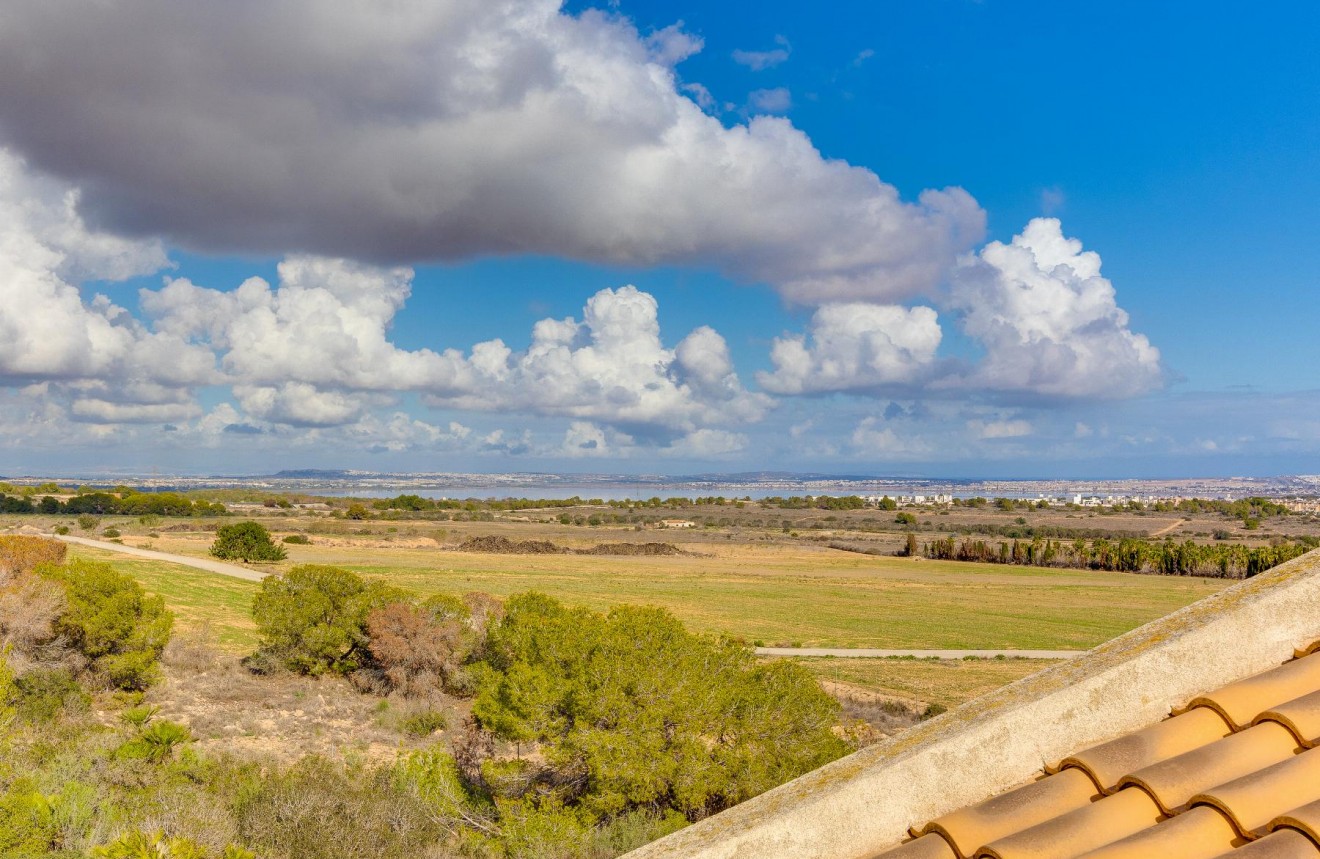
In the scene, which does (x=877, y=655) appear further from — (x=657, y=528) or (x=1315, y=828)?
(x=657, y=528)

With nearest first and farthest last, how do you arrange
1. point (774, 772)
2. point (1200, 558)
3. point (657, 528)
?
1. point (774, 772)
2. point (1200, 558)
3. point (657, 528)

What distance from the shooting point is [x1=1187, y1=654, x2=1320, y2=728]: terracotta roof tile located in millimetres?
3219

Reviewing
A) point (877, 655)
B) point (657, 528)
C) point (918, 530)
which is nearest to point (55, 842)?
point (877, 655)

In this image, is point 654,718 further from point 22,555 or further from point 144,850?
point 22,555

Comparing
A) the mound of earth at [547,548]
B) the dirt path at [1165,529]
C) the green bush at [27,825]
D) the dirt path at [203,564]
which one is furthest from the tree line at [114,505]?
the dirt path at [1165,529]

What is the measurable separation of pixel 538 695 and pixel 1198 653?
11987 mm

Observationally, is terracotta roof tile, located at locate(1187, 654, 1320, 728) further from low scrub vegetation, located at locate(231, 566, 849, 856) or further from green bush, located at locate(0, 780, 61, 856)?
green bush, located at locate(0, 780, 61, 856)

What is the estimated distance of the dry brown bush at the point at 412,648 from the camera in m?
25.4

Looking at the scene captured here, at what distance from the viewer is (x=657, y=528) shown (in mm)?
136125

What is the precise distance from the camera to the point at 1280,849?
7.92 ft

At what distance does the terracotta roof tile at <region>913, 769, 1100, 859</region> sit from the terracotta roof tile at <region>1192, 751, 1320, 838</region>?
1.24ft

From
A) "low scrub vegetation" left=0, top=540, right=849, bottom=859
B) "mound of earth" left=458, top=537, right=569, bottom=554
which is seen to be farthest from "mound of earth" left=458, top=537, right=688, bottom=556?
"low scrub vegetation" left=0, top=540, right=849, bottom=859

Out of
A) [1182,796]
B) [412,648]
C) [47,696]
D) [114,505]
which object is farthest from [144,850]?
[114,505]

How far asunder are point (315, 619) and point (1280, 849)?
→ 27447 millimetres
